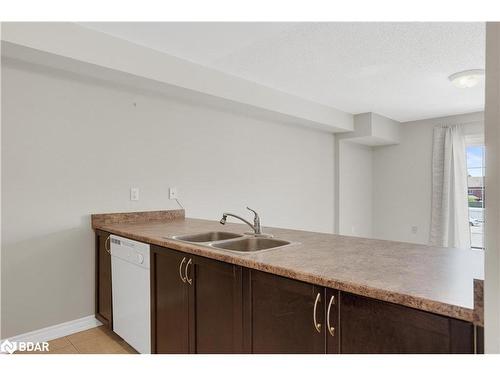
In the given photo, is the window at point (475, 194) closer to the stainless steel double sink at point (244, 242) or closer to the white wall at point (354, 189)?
the white wall at point (354, 189)

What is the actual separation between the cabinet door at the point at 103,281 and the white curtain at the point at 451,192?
496cm

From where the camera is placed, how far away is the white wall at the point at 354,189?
208 inches

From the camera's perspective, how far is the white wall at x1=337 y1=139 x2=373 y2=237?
5273mm

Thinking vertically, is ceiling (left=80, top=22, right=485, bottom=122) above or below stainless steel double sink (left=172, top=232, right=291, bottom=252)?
above

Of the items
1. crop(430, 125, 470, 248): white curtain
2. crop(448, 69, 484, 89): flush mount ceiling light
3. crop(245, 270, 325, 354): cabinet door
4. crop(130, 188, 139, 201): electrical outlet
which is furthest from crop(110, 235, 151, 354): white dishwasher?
crop(430, 125, 470, 248): white curtain

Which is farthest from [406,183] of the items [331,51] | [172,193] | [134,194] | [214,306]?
[214,306]

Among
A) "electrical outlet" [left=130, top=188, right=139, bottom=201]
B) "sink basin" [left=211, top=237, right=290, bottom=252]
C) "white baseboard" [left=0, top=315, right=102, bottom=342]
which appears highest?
"electrical outlet" [left=130, top=188, right=139, bottom=201]

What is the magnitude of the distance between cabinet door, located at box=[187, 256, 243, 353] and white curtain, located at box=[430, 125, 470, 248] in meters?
4.84

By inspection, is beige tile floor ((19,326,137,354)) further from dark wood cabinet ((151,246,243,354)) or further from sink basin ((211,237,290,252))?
sink basin ((211,237,290,252))

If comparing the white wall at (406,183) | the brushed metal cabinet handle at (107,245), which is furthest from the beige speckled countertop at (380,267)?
the white wall at (406,183)
